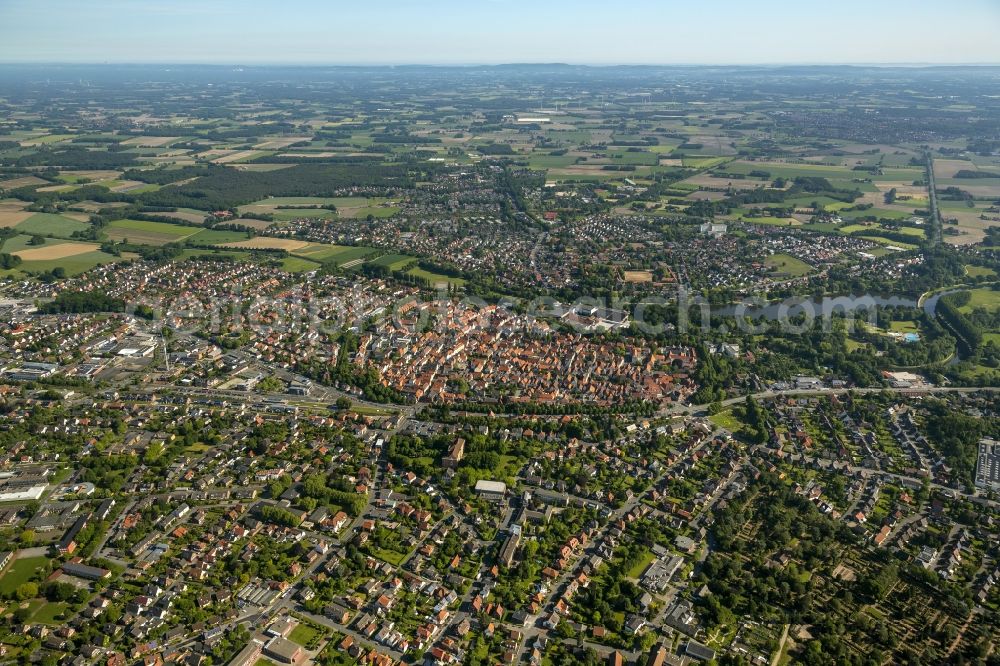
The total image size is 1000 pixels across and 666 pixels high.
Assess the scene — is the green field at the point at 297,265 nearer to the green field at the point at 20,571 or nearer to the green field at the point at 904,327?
the green field at the point at 20,571

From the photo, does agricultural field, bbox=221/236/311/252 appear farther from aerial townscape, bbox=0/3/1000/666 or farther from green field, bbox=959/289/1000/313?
green field, bbox=959/289/1000/313

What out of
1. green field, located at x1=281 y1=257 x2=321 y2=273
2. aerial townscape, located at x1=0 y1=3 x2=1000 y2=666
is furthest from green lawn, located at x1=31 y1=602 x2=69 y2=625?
green field, located at x1=281 y1=257 x2=321 y2=273

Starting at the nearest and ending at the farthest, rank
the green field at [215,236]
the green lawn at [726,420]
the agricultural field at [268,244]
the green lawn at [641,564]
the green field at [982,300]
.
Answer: the green lawn at [641,564] → the green lawn at [726,420] → the green field at [982,300] → the agricultural field at [268,244] → the green field at [215,236]

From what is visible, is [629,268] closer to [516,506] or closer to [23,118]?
[516,506]

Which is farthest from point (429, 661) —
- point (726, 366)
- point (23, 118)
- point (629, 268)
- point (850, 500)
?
point (23, 118)

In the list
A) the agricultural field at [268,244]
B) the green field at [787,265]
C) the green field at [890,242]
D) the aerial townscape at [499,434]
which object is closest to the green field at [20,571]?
the aerial townscape at [499,434]

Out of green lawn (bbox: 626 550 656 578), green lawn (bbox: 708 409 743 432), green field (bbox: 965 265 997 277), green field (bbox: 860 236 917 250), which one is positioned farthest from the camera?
green field (bbox: 860 236 917 250)
